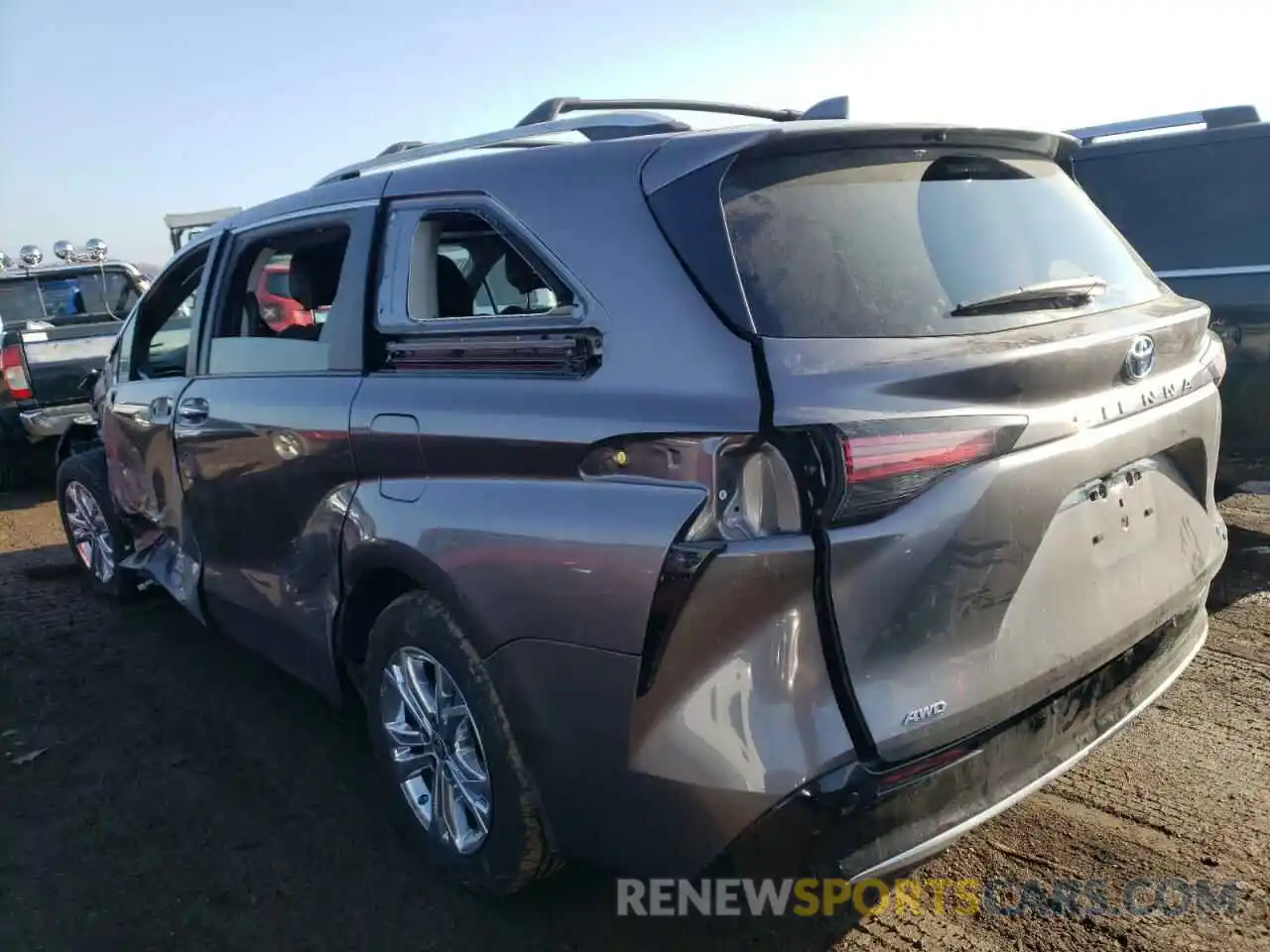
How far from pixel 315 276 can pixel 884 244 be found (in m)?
1.95

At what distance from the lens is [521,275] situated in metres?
2.62

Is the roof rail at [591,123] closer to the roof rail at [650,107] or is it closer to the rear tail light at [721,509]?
the roof rail at [650,107]

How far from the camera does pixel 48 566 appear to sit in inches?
247

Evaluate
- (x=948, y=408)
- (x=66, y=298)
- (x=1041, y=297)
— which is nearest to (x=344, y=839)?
(x=948, y=408)

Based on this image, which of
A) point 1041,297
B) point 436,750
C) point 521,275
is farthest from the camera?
point 436,750

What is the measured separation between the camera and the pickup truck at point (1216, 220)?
4.77m

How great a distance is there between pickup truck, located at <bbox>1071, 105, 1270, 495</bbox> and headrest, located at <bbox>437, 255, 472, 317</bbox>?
347cm

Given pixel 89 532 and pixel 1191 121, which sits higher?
pixel 1191 121

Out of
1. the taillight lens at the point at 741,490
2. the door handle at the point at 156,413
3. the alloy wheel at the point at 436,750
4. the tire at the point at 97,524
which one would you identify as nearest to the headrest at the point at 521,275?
the taillight lens at the point at 741,490

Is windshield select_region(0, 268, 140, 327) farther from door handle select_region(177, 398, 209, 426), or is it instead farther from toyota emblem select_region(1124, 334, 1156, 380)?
toyota emblem select_region(1124, 334, 1156, 380)

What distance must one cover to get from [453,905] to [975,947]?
132cm

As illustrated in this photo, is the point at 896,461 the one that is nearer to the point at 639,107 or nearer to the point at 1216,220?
the point at 639,107

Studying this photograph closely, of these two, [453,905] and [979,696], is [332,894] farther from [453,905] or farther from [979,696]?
[979,696]

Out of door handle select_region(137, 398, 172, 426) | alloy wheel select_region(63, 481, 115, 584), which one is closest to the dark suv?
door handle select_region(137, 398, 172, 426)
